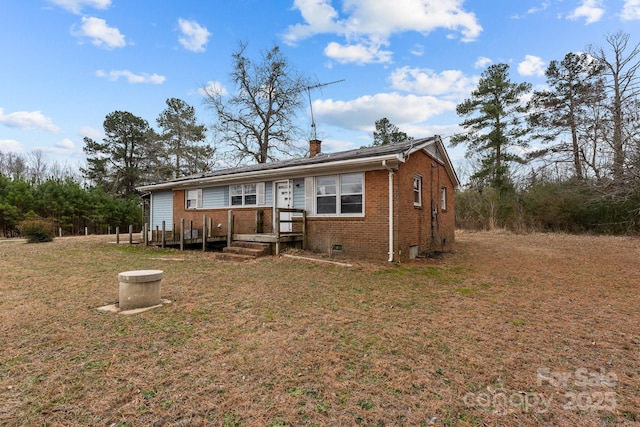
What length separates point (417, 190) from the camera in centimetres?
1071

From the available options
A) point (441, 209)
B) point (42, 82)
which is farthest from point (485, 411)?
point (42, 82)

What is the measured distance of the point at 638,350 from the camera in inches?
129

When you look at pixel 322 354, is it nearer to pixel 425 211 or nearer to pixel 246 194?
pixel 425 211

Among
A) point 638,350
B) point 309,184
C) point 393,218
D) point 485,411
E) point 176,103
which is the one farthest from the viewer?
point 176,103

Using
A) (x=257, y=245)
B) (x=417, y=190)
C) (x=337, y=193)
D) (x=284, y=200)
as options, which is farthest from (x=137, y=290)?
(x=417, y=190)

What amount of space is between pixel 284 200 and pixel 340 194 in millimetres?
2459

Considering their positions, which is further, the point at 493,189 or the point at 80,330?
the point at 493,189

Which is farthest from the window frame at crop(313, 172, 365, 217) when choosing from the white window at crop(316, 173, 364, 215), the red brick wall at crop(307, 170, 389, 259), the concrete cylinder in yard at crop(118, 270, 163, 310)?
the concrete cylinder in yard at crop(118, 270, 163, 310)

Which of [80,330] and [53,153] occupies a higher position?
[53,153]

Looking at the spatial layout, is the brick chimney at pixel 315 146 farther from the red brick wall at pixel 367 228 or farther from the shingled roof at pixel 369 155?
the red brick wall at pixel 367 228

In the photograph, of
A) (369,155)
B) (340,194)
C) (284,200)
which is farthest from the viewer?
(284,200)

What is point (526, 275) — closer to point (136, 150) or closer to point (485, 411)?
point (485, 411)

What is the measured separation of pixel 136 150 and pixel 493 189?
32269 millimetres

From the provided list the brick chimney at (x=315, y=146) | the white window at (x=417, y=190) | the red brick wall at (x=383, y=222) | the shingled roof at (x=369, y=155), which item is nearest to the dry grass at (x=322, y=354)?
the red brick wall at (x=383, y=222)
